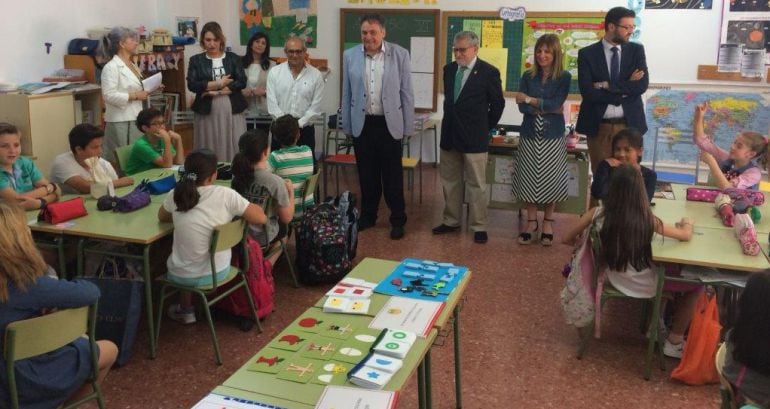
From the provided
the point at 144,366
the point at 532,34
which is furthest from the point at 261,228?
the point at 532,34

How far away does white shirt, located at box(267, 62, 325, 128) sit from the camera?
5.82 m

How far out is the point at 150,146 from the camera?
470 centimetres

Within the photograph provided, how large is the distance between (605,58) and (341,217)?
224 centimetres

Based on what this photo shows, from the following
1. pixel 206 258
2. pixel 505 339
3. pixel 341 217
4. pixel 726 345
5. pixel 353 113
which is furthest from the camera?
pixel 353 113

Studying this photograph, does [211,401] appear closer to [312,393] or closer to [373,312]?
[312,393]

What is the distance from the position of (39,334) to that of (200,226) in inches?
45.5

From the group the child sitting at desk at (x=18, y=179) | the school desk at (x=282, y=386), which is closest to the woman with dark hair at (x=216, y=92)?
the child sitting at desk at (x=18, y=179)

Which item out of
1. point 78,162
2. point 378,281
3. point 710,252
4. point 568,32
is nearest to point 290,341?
point 378,281

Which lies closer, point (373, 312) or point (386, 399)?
point (386, 399)

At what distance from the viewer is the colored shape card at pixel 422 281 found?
2591mm

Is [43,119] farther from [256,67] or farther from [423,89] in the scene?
[423,89]

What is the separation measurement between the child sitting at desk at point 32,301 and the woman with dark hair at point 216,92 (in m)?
3.60

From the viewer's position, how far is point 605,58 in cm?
505

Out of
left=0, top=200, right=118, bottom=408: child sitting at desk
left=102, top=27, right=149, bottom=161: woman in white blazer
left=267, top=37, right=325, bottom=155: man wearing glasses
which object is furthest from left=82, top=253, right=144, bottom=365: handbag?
left=267, top=37, right=325, bottom=155: man wearing glasses
